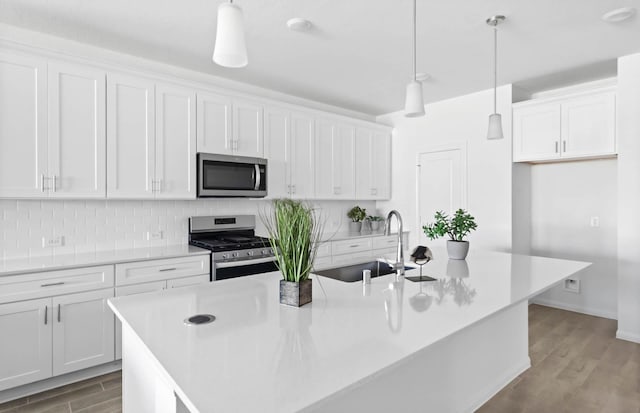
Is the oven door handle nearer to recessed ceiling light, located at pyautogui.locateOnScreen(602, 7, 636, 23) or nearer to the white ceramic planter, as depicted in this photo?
the white ceramic planter

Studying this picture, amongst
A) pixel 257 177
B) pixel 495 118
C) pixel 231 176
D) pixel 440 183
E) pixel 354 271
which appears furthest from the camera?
pixel 440 183

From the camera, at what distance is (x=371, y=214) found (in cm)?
552

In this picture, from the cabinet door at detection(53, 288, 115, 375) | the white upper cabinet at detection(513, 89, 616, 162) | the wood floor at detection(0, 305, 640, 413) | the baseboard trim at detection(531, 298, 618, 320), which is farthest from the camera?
the baseboard trim at detection(531, 298, 618, 320)

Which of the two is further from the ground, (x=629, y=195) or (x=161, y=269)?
(x=629, y=195)

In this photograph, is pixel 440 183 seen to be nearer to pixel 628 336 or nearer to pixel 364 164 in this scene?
pixel 364 164

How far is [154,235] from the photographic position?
3.47m

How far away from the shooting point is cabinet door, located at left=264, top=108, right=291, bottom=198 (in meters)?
3.96

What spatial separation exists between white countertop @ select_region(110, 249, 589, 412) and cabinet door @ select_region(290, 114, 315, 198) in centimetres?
226

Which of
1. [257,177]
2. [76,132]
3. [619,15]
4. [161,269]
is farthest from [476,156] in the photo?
[76,132]

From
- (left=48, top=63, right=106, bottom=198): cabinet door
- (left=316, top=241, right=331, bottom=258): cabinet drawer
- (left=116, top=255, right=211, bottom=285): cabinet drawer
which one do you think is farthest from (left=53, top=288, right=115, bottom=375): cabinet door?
(left=316, top=241, right=331, bottom=258): cabinet drawer

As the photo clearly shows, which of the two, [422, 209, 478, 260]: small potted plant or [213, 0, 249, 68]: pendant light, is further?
[422, 209, 478, 260]: small potted plant

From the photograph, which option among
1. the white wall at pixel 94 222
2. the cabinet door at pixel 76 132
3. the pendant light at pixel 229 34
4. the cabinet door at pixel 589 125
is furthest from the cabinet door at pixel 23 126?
the cabinet door at pixel 589 125

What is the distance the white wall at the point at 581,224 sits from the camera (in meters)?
4.04

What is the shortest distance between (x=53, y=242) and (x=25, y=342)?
32.2 inches
